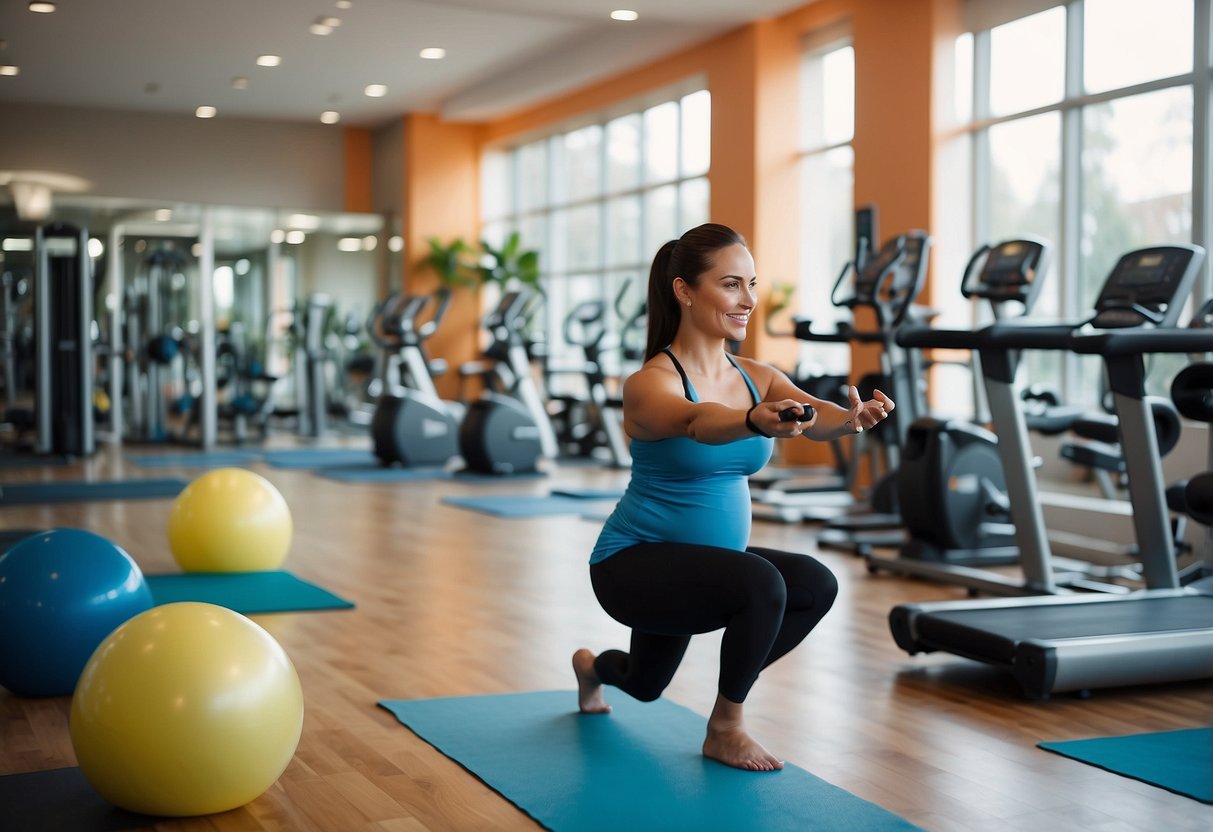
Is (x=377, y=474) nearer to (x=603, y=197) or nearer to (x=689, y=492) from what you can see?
(x=603, y=197)

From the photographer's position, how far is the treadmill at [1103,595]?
Result: 3.27m

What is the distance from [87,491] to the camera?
26.5 ft

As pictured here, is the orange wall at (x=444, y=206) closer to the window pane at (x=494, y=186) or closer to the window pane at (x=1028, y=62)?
the window pane at (x=494, y=186)

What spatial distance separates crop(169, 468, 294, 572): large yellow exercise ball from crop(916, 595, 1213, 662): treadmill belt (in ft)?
8.54

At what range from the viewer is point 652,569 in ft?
8.24

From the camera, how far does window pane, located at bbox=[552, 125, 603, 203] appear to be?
13031mm

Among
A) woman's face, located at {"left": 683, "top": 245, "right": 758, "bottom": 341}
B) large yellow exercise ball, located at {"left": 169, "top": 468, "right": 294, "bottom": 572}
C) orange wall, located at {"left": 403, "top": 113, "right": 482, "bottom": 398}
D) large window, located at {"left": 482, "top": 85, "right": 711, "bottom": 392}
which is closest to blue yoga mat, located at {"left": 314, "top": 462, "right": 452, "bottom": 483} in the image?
large window, located at {"left": 482, "top": 85, "right": 711, "bottom": 392}

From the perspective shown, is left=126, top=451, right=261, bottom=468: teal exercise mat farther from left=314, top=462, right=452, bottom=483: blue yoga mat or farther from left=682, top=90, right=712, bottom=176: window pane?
A: left=682, top=90, right=712, bottom=176: window pane

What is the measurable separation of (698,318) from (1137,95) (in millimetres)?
5911

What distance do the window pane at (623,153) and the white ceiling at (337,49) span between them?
2.00 ft

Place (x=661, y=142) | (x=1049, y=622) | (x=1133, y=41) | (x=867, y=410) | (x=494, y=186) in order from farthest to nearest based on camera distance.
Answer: (x=494, y=186) → (x=661, y=142) → (x=1133, y=41) → (x=1049, y=622) → (x=867, y=410)

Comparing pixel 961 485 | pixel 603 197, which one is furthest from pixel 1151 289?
pixel 603 197

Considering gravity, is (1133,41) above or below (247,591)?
above

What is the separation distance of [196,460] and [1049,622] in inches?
334
